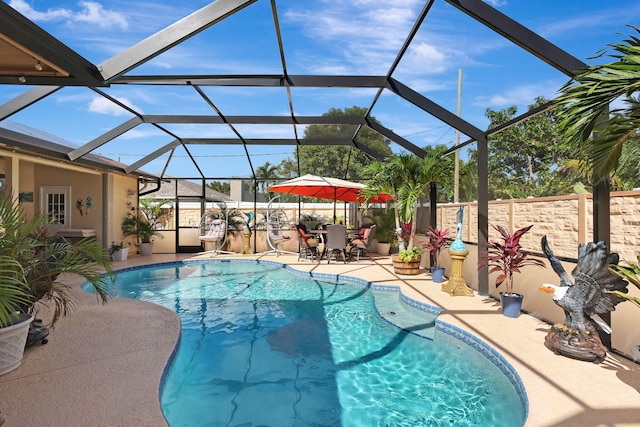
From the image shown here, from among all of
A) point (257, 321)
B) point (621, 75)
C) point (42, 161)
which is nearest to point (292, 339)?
point (257, 321)

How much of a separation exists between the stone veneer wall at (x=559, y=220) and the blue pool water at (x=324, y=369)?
12.8ft

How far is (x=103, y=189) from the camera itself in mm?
10391

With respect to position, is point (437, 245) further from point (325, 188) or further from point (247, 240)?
point (247, 240)

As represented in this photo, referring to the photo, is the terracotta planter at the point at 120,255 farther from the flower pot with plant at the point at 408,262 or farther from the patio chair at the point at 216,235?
the flower pot with plant at the point at 408,262

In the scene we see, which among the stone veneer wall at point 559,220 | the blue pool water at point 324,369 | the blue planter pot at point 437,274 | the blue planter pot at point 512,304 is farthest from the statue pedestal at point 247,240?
the blue planter pot at point 512,304

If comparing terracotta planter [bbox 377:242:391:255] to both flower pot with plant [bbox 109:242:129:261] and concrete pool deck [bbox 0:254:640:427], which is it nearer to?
concrete pool deck [bbox 0:254:640:427]

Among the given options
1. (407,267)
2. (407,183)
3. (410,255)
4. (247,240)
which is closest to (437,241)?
(410,255)

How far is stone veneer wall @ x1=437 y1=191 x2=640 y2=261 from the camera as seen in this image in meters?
6.96

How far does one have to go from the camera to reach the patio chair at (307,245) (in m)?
10.1

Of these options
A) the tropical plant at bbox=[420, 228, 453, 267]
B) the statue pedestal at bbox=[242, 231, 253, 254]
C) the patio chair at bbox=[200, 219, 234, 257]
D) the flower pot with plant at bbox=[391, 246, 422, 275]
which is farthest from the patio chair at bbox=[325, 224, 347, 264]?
the patio chair at bbox=[200, 219, 234, 257]

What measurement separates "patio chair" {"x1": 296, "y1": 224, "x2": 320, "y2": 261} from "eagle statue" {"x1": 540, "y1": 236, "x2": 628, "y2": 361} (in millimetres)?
7041

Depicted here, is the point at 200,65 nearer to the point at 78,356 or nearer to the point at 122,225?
the point at 78,356

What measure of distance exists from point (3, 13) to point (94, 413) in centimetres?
289

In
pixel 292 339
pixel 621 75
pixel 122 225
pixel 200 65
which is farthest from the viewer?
pixel 122 225
